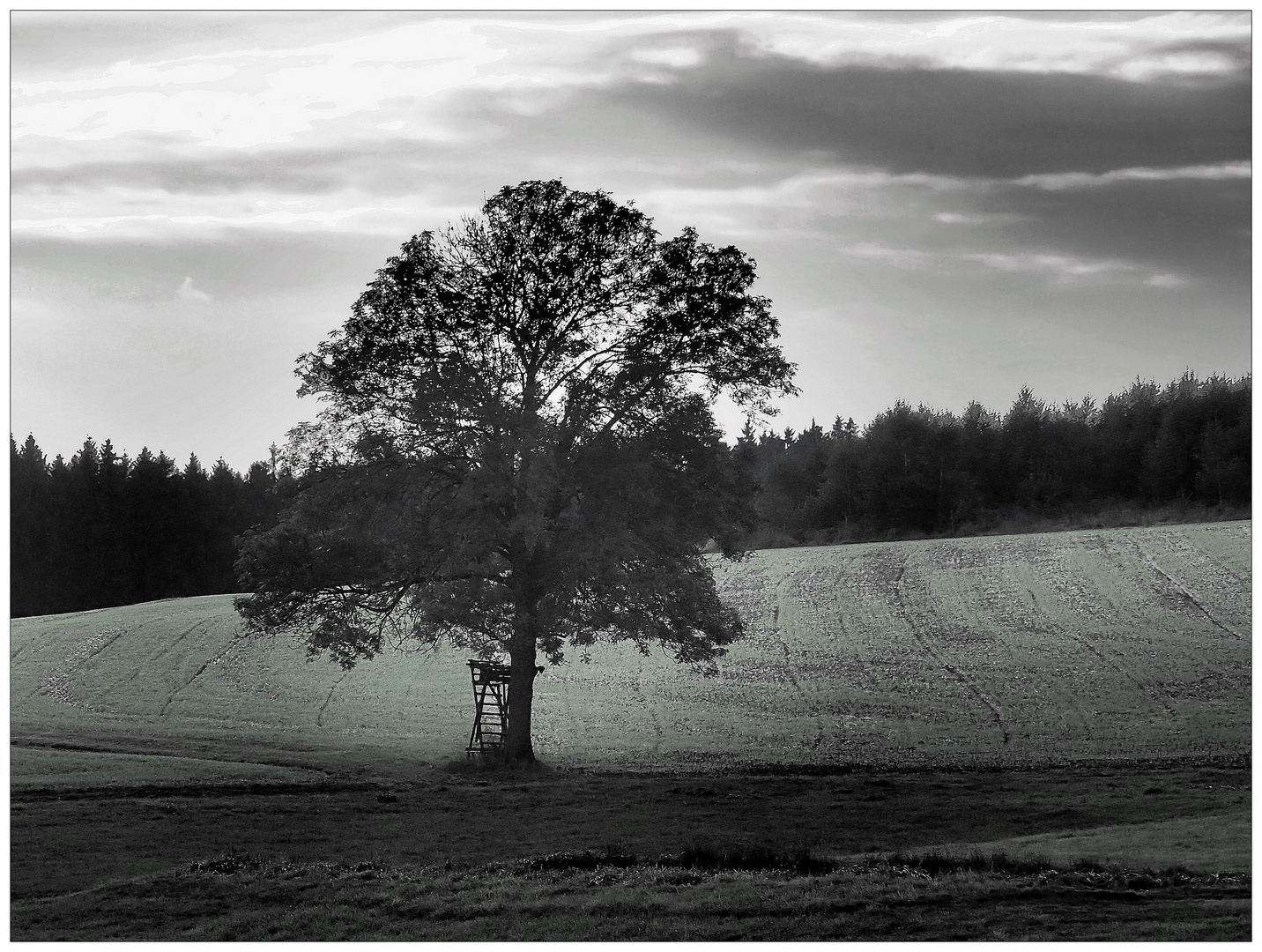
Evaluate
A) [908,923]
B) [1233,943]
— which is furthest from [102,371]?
[1233,943]

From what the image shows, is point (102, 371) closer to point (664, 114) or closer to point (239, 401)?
point (239, 401)

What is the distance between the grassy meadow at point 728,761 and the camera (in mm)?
14227

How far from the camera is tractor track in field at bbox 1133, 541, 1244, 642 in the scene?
38.1 m

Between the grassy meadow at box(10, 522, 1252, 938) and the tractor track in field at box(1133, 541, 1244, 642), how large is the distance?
0.42ft

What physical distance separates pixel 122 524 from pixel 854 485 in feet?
108

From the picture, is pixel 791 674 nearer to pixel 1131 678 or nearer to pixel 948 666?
pixel 948 666

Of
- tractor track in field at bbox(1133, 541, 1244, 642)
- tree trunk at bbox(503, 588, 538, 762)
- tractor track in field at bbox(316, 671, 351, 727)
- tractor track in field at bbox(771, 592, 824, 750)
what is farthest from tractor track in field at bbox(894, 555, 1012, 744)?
tractor track in field at bbox(316, 671, 351, 727)

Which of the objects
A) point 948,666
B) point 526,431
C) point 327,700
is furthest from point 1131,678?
point 327,700

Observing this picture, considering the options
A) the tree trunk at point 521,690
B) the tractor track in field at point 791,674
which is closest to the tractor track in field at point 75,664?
the tree trunk at point 521,690

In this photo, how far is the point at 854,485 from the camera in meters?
52.3

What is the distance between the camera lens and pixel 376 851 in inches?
688

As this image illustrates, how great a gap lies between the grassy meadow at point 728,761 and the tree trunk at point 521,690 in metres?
1.20

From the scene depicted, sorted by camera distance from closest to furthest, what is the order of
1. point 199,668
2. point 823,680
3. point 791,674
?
point 823,680 → point 791,674 → point 199,668

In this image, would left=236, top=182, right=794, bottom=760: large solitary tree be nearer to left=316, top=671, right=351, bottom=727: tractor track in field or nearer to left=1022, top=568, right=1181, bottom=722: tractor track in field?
left=316, top=671, right=351, bottom=727: tractor track in field
